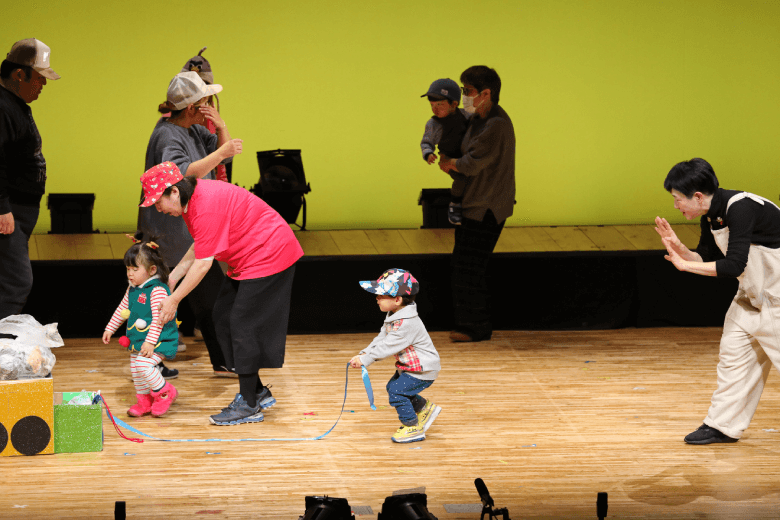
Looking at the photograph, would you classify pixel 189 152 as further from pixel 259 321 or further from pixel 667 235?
pixel 667 235

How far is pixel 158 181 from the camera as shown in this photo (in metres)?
3.88

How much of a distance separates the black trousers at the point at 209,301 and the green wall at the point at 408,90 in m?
2.08

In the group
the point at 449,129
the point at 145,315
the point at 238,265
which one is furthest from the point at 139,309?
the point at 449,129

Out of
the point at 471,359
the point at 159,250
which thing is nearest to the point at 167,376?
the point at 159,250

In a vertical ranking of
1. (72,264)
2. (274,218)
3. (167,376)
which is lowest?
(167,376)

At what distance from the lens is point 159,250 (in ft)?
15.5

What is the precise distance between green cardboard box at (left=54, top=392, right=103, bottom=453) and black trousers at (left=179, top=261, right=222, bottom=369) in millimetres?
971

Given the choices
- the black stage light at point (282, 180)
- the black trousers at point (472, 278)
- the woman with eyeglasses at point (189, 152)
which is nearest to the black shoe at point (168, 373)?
the woman with eyeglasses at point (189, 152)

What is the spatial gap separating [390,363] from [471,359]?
1.49 feet

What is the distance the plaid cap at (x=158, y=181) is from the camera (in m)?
3.87

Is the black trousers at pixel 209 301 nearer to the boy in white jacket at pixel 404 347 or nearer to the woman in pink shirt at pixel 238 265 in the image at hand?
the woman in pink shirt at pixel 238 265

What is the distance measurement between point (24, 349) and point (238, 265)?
94cm

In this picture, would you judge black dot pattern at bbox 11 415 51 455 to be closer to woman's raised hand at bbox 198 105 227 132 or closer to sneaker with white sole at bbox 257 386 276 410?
sneaker with white sole at bbox 257 386 276 410

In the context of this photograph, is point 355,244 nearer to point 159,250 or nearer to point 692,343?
point 159,250
